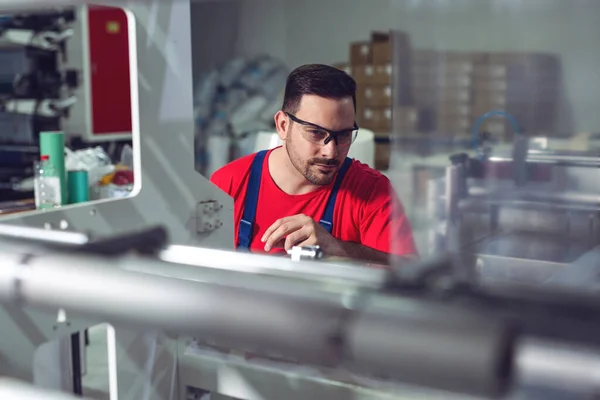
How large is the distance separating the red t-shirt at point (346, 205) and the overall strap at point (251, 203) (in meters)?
0.01

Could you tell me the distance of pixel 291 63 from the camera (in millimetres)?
5848

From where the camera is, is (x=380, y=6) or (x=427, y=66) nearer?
(x=427, y=66)

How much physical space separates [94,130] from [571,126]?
261 centimetres

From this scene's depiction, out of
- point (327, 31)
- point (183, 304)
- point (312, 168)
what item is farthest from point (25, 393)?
point (327, 31)

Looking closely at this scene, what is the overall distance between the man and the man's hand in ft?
0.57

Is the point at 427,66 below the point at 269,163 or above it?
above

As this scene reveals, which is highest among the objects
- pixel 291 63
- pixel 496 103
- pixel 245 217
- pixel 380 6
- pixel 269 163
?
pixel 380 6

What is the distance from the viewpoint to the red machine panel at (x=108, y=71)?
3.93m

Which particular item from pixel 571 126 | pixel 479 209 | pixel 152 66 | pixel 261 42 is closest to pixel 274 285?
pixel 152 66

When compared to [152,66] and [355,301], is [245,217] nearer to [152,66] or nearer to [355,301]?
[152,66]

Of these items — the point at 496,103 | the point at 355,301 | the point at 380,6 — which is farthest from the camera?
the point at 380,6

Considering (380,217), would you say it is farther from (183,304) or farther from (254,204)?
(183,304)

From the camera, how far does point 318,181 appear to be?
212 centimetres

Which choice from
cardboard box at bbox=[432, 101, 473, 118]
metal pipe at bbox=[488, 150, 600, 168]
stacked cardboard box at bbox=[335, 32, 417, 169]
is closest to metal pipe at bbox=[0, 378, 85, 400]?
cardboard box at bbox=[432, 101, 473, 118]
